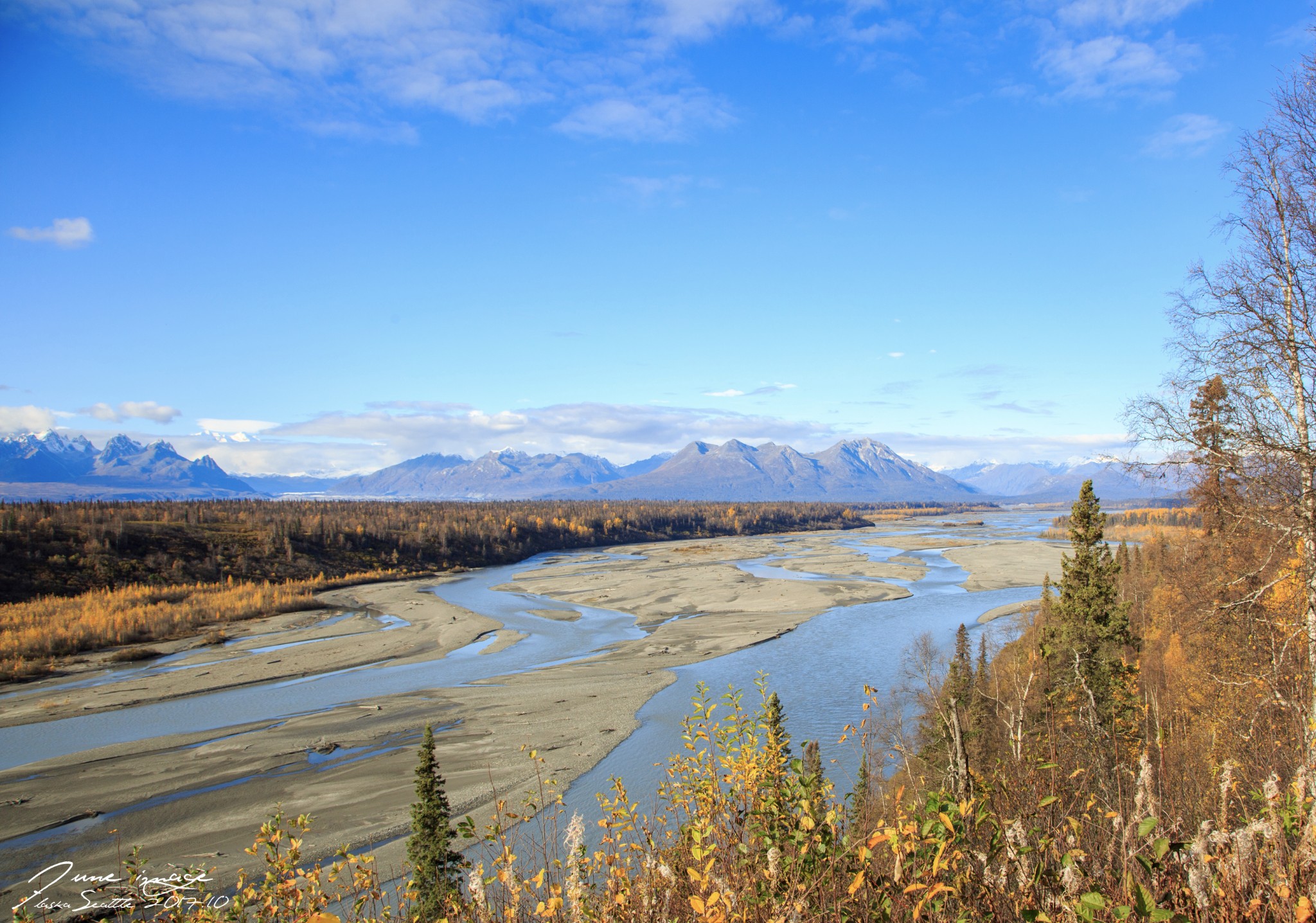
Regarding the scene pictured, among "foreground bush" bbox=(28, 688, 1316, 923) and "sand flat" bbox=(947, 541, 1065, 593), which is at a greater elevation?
"foreground bush" bbox=(28, 688, 1316, 923)

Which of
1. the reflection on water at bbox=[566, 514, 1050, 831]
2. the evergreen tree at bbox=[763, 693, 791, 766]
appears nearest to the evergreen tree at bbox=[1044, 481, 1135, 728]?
the reflection on water at bbox=[566, 514, 1050, 831]

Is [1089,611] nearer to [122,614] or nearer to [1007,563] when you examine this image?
[122,614]

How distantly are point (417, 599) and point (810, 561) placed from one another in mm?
46738

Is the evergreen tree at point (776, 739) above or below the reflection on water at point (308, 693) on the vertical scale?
above

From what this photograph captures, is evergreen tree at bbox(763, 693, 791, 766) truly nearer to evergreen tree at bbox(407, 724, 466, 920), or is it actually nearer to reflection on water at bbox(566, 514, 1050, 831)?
reflection on water at bbox(566, 514, 1050, 831)

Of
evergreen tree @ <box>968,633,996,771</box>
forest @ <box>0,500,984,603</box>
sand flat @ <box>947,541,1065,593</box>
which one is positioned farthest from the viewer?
sand flat @ <box>947,541,1065,593</box>

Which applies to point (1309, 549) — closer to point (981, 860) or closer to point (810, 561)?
point (981, 860)

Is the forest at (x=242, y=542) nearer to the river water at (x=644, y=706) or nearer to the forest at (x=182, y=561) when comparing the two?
the forest at (x=182, y=561)

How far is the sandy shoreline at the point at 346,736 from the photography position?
16828 mm

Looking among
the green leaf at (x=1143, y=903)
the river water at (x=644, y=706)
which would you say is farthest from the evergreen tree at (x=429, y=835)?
the green leaf at (x=1143, y=903)

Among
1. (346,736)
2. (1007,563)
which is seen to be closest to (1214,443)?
(346,736)

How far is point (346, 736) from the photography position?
910 inches

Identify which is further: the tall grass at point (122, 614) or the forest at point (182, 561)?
the forest at point (182, 561)

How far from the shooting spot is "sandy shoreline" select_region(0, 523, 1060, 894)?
1683 cm
